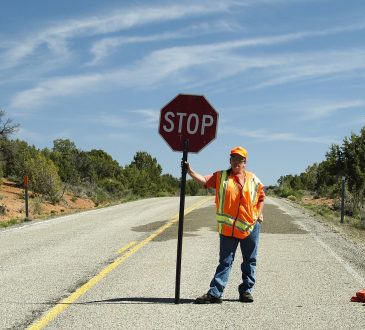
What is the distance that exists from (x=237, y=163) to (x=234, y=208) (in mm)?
524

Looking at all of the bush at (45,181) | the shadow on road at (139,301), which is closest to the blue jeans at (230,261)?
the shadow on road at (139,301)

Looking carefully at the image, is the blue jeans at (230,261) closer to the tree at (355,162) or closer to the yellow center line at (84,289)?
the yellow center line at (84,289)

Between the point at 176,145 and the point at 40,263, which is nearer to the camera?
the point at 176,145

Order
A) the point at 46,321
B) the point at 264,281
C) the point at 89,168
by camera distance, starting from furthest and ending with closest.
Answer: the point at 89,168 < the point at 264,281 < the point at 46,321

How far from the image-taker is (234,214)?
6.60 m

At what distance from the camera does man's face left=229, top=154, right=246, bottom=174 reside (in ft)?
21.9

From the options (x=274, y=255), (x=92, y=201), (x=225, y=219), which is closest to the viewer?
(x=225, y=219)

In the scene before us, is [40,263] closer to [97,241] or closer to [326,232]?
[97,241]

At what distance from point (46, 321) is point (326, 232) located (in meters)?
10.7

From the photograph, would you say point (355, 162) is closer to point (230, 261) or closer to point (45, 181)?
point (45, 181)

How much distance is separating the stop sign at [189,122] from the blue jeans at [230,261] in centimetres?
116

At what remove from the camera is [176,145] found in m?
6.91

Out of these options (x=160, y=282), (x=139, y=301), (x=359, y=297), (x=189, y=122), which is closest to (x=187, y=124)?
(x=189, y=122)

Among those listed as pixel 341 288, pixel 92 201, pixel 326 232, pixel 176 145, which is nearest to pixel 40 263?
pixel 176 145
